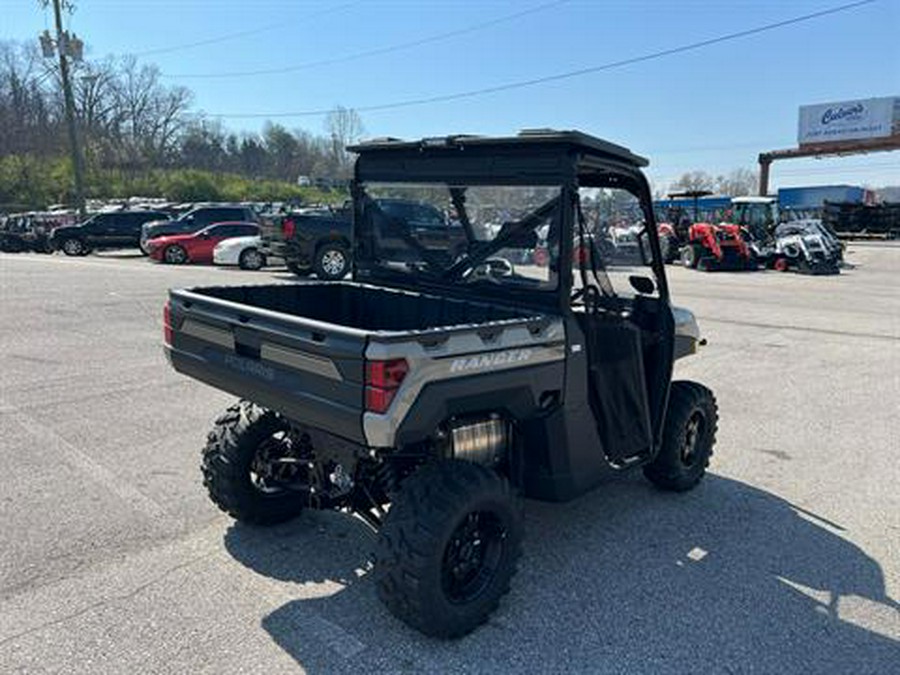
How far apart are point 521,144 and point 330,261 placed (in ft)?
44.3

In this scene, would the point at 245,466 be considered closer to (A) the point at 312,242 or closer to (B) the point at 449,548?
(B) the point at 449,548

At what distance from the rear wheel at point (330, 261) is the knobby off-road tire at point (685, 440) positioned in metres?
12.4

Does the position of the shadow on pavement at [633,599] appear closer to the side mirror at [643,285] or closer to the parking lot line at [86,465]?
the parking lot line at [86,465]

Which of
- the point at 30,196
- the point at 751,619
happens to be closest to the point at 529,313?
the point at 751,619

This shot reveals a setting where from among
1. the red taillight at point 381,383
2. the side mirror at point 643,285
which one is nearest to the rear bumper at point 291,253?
the side mirror at point 643,285

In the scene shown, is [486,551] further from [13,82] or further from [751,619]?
[13,82]

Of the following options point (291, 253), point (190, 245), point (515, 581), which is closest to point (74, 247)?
point (190, 245)

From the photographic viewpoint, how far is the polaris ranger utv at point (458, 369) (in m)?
2.81

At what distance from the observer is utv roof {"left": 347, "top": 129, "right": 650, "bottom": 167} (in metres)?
3.28

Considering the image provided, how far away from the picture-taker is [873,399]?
707 cm

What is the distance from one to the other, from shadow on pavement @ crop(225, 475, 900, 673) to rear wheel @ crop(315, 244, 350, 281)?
1272cm

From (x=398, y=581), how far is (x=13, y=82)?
7752 centimetres

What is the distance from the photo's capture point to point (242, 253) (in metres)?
19.6

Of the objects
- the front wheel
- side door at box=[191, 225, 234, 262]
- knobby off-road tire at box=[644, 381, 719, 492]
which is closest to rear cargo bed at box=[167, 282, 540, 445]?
knobby off-road tire at box=[644, 381, 719, 492]
